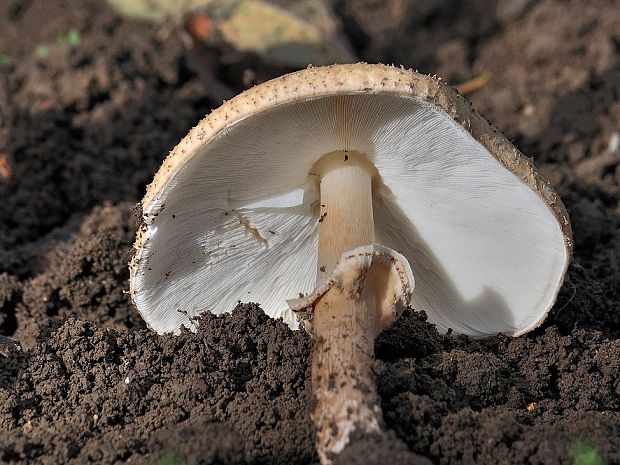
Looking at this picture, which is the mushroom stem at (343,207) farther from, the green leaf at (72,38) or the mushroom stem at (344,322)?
the green leaf at (72,38)

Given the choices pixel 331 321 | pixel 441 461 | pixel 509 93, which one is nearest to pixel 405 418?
pixel 441 461

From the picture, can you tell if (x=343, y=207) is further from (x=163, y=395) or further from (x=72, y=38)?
(x=72, y=38)

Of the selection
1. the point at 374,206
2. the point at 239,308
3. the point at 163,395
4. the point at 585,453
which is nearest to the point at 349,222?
the point at 374,206

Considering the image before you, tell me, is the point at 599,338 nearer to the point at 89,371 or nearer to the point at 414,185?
the point at 414,185

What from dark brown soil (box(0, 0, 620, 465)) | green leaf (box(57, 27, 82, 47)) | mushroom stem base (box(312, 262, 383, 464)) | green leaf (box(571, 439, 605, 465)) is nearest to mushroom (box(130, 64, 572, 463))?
mushroom stem base (box(312, 262, 383, 464))

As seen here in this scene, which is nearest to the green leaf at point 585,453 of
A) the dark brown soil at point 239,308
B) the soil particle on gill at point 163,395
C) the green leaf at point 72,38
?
the dark brown soil at point 239,308

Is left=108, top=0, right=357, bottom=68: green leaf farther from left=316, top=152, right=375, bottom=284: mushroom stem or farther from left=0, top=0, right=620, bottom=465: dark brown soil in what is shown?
left=316, top=152, right=375, bottom=284: mushroom stem
